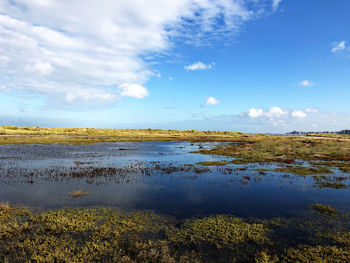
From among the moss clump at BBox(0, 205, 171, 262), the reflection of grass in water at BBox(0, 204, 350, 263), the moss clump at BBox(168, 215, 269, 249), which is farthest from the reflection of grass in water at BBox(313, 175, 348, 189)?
the moss clump at BBox(0, 205, 171, 262)

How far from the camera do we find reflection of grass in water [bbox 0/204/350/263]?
10141 mm

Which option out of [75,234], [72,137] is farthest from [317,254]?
[72,137]

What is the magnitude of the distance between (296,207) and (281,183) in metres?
7.52

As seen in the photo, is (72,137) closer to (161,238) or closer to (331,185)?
(161,238)

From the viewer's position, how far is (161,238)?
11.9m

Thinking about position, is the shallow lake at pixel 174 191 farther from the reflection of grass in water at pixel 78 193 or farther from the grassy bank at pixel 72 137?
the grassy bank at pixel 72 137

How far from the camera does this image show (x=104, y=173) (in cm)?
2795

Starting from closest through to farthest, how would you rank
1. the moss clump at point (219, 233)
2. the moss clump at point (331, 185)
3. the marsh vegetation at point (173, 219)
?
the marsh vegetation at point (173, 219) < the moss clump at point (219, 233) < the moss clump at point (331, 185)

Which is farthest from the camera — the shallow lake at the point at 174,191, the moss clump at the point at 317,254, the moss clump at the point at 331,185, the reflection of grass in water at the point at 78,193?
the moss clump at the point at 331,185

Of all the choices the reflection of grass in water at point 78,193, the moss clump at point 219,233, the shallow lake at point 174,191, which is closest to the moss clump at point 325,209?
the shallow lake at point 174,191

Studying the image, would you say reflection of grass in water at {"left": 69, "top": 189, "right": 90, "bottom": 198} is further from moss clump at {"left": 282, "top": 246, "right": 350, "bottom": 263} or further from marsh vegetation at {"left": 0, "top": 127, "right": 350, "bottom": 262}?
moss clump at {"left": 282, "top": 246, "right": 350, "bottom": 263}

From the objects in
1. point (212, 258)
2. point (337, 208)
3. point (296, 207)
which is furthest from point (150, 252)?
point (337, 208)

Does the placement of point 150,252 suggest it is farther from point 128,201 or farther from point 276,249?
point 128,201

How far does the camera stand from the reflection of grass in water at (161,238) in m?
10.1
